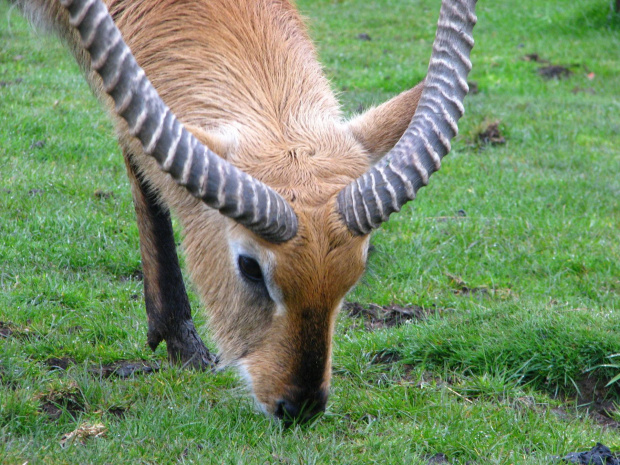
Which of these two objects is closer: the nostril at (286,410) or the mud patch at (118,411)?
the nostril at (286,410)

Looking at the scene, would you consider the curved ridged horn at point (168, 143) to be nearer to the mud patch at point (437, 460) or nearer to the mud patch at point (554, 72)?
the mud patch at point (437, 460)

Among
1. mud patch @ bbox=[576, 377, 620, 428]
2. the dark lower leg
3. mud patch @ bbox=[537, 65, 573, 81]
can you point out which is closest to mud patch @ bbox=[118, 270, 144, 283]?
the dark lower leg

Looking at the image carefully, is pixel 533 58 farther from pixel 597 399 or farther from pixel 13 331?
pixel 13 331

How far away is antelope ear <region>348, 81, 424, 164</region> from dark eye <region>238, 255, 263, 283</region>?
934 millimetres

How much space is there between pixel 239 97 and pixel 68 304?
7.93 feet

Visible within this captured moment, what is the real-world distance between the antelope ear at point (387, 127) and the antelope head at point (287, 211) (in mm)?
53

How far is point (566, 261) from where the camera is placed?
7301mm

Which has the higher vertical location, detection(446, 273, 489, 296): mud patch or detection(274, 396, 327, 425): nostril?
detection(274, 396, 327, 425): nostril

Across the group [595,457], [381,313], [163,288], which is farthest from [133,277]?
[595,457]

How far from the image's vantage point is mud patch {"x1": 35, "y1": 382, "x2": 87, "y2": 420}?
4605 millimetres

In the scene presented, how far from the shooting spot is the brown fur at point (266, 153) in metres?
3.89

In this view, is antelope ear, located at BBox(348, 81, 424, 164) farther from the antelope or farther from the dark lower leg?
the dark lower leg

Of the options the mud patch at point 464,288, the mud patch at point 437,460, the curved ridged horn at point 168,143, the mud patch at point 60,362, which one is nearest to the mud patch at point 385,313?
the mud patch at point 464,288

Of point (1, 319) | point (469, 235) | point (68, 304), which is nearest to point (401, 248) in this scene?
point (469, 235)
